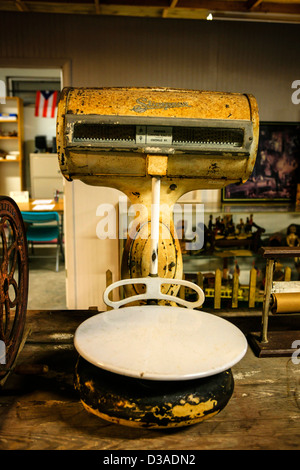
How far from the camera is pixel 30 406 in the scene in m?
1.07

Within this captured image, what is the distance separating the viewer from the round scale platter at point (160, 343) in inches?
35.1

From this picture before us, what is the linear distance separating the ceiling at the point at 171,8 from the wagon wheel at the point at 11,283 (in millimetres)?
2279

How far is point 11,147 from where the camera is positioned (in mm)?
7168

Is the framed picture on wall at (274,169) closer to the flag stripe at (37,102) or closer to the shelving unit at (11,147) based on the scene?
the shelving unit at (11,147)

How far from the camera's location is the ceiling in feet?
9.41

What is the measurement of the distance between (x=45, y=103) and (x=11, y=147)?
3.50 ft

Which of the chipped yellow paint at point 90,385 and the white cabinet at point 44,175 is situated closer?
the chipped yellow paint at point 90,385

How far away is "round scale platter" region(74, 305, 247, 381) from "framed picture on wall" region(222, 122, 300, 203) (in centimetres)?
259

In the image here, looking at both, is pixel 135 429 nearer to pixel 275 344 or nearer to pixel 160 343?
pixel 160 343

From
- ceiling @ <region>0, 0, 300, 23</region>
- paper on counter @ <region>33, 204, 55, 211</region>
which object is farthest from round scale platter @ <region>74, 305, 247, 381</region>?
paper on counter @ <region>33, 204, 55, 211</region>

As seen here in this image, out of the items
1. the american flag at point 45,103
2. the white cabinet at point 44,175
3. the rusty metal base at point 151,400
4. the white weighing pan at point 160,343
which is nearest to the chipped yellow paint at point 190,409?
the rusty metal base at point 151,400

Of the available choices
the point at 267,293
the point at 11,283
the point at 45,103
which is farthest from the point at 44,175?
the point at 267,293
